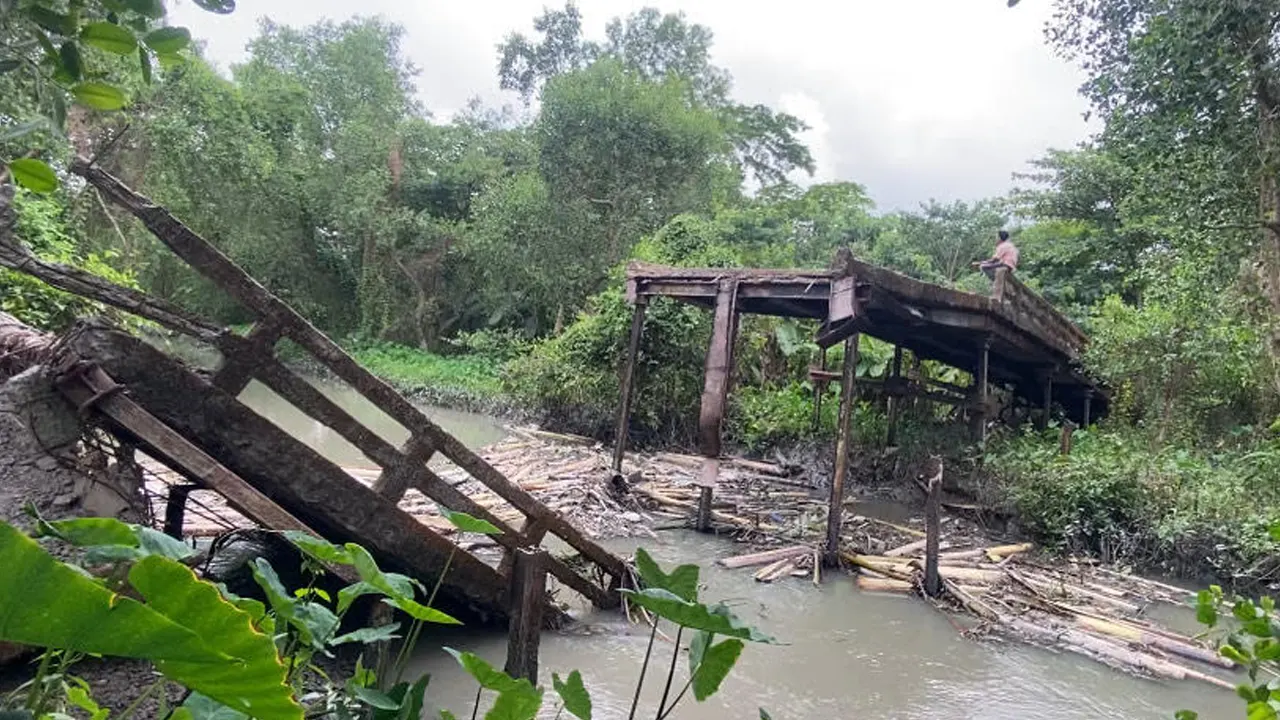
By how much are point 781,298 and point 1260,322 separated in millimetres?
5829

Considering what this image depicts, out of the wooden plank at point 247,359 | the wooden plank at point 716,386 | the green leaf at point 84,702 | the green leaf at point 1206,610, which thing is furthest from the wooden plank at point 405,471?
the wooden plank at point 716,386

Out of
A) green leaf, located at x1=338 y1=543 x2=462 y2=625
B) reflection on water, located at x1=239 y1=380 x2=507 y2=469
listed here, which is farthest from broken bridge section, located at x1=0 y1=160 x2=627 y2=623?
reflection on water, located at x1=239 y1=380 x2=507 y2=469

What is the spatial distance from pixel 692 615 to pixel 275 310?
331 cm

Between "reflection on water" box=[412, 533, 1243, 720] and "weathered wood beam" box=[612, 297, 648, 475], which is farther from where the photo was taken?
"weathered wood beam" box=[612, 297, 648, 475]

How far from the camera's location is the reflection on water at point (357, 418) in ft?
41.3

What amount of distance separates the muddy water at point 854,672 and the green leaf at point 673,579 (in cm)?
304

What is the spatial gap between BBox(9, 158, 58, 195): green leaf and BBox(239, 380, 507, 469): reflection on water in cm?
1019

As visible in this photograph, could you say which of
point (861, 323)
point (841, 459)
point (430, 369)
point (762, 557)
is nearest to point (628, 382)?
point (861, 323)

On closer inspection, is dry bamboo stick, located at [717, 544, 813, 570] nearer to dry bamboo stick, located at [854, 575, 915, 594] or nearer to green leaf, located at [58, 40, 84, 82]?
dry bamboo stick, located at [854, 575, 915, 594]

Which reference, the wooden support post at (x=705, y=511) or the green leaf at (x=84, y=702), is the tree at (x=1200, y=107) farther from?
the green leaf at (x=84, y=702)

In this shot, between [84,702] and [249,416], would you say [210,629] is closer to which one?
[84,702]

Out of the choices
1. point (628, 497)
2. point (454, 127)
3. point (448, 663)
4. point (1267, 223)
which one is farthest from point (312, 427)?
point (454, 127)

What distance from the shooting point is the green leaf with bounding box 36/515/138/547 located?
3.91ft

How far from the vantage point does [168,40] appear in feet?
4.87
